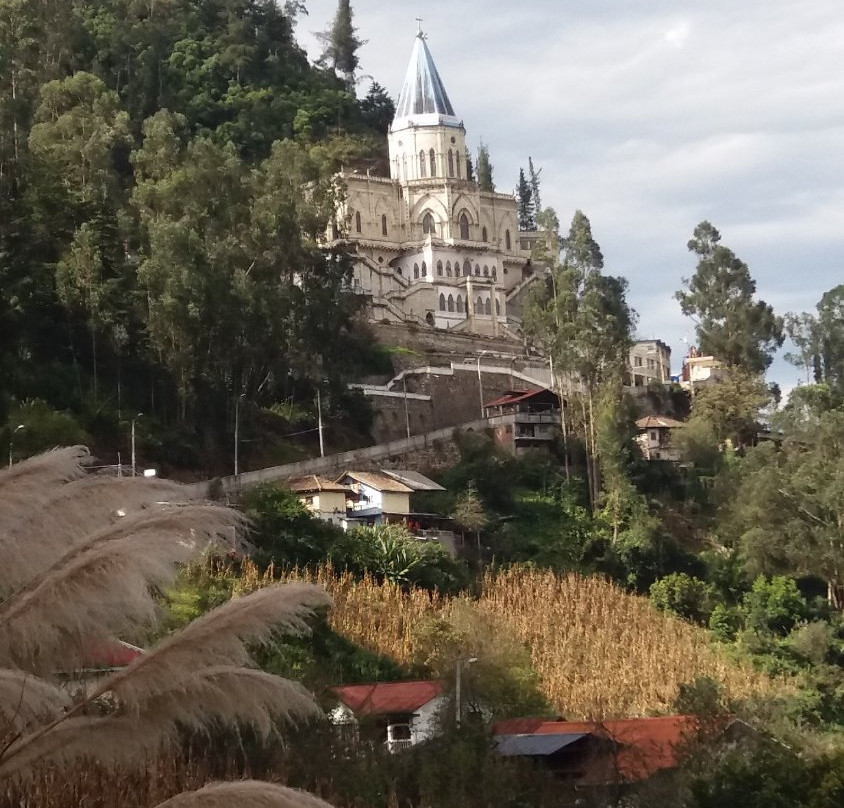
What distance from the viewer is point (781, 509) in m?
39.3

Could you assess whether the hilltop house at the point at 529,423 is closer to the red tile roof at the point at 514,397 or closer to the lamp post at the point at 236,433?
the red tile roof at the point at 514,397

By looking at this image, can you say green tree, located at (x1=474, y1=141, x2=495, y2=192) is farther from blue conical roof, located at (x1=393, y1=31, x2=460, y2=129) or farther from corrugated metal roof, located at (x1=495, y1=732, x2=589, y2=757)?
corrugated metal roof, located at (x1=495, y1=732, x2=589, y2=757)

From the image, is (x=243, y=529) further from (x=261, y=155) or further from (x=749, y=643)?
(x=261, y=155)

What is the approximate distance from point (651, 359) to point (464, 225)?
903 cm

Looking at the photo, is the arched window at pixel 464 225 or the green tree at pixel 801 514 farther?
the arched window at pixel 464 225

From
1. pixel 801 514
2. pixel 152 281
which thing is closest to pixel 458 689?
pixel 152 281

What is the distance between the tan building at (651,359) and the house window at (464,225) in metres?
7.50

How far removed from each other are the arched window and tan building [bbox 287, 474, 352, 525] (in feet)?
88.7

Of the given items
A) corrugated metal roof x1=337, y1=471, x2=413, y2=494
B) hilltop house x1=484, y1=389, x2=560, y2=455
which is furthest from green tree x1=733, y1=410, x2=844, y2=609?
corrugated metal roof x1=337, y1=471, x2=413, y2=494

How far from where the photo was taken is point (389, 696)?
23.6m

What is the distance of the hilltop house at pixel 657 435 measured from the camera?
162ft

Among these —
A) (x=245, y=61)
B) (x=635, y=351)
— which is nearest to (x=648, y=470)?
(x=635, y=351)

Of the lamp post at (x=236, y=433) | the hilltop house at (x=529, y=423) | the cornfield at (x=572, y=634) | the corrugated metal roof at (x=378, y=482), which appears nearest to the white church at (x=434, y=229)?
the hilltop house at (x=529, y=423)

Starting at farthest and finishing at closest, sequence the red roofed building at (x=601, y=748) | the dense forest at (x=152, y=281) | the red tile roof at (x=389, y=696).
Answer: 1. the dense forest at (x=152, y=281)
2. the red tile roof at (x=389, y=696)
3. the red roofed building at (x=601, y=748)
